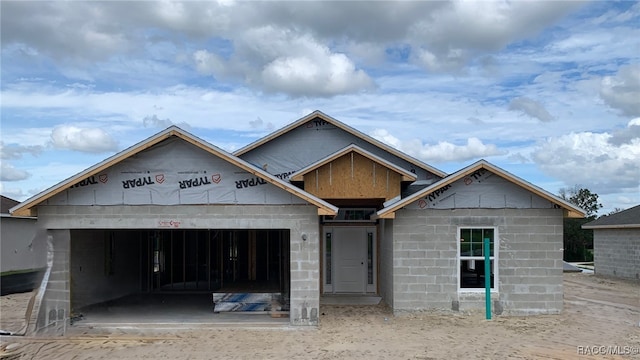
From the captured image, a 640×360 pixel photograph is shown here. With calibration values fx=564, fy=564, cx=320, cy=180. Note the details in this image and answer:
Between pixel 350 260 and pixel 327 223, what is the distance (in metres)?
1.43

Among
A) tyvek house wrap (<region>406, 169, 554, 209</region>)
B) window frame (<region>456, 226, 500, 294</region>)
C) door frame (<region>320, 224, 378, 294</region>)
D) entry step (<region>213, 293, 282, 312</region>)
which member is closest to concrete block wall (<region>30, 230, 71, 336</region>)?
entry step (<region>213, 293, 282, 312</region>)

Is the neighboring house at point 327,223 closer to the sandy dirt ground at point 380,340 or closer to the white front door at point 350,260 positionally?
the white front door at point 350,260

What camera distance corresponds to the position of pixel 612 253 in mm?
26859

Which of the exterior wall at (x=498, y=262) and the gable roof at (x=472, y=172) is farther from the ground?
the gable roof at (x=472, y=172)

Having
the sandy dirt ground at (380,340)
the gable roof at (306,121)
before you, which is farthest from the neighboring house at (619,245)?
the gable roof at (306,121)

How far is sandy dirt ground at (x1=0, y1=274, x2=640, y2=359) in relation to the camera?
35.7 feet

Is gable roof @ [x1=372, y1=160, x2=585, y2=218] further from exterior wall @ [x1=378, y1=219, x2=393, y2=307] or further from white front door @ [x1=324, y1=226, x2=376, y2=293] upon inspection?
white front door @ [x1=324, y1=226, x2=376, y2=293]

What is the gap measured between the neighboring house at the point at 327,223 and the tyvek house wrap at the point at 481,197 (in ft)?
0.08

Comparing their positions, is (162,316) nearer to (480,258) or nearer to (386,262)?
(386,262)

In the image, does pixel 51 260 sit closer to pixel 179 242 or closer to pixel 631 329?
pixel 179 242

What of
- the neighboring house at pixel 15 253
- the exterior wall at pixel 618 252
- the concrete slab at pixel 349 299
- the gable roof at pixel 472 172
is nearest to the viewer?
the gable roof at pixel 472 172

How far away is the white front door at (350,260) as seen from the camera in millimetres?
18094

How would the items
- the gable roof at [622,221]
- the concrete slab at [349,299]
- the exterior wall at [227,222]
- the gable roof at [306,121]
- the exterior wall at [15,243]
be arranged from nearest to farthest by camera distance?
the exterior wall at [227,222] < the concrete slab at [349,299] < the gable roof at [306,121] < the exterior wall at [15,243] < the gable roof at [622,221]

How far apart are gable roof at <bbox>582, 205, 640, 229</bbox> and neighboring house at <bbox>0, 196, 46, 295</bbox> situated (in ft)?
79.5
